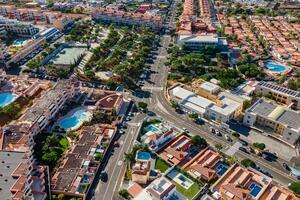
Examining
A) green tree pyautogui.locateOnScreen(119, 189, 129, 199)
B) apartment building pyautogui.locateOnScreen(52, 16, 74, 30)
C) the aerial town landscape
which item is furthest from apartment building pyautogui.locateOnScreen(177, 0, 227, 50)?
green tree pyautogui.locateOnScreen(119, 189, 129, 199)

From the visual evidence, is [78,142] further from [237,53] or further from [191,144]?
[237,53]

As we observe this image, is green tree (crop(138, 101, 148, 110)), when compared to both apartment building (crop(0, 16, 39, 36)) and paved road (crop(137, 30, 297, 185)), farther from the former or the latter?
apartment building (crop(0, 16, 39, 36))

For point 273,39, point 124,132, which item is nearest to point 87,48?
point 124,132

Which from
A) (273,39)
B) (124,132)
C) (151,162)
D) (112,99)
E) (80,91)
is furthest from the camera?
(273,39)

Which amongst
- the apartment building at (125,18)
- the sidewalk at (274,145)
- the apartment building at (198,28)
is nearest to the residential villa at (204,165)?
the sidewalk at (274,145)

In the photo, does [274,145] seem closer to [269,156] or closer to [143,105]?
[269,156]

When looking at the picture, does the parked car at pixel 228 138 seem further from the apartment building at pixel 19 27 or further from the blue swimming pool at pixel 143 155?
the apartment building at pixel 19 27
